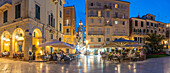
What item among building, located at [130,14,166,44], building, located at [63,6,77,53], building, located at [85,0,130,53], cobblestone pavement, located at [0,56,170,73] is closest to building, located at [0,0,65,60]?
cobblestone pavement, located at [0,56,170,73]

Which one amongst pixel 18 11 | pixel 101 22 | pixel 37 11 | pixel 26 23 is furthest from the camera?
pixel 101 22

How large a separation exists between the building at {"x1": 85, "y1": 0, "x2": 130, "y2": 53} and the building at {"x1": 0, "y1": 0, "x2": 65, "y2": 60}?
18.6 meters

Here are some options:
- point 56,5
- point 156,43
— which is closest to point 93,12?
point 56,5

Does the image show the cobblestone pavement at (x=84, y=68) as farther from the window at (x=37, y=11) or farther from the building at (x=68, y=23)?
→ the building at (x=68, y=23)

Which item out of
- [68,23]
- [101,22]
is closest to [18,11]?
[68,23]

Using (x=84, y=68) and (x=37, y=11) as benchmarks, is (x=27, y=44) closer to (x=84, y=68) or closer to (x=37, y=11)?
(x=37, y=11)

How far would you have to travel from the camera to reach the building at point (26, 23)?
62.0 ft

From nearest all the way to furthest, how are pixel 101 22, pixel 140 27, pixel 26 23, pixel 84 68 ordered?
pixel 84 68 → pixel 26 23 → pixel 101 22 → pixel 140 27

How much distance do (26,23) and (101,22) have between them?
1170 inches

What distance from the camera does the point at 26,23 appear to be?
1883 cm

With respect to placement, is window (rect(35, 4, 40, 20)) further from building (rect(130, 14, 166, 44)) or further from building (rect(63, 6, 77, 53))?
building (rect(130, 14, 166, 44))

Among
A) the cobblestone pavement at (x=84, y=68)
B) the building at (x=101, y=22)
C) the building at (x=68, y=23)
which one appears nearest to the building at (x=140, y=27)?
the building at (x=101, y=22)

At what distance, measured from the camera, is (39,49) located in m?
22.4

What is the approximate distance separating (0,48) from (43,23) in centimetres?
953
